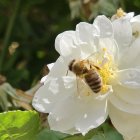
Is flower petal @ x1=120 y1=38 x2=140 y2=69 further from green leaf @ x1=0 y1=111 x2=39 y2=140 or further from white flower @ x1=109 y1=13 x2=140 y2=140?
green leaf @ x1=0 y1=111 x2=39 y2=140

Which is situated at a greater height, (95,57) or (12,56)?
(95,57)

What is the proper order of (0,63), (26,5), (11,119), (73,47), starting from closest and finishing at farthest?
(11,119), (73,47), (0,63), (26,5)

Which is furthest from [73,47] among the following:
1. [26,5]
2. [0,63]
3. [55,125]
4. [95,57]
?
[26,5]

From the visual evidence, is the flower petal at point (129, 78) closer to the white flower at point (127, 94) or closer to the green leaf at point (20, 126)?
the white flower at point (127, 94)

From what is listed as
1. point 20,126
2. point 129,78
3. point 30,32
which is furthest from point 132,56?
point 30,32

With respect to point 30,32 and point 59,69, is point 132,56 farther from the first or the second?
point 30,32

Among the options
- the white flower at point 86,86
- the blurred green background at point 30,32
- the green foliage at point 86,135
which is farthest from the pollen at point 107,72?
the blurred green background at point 30,32

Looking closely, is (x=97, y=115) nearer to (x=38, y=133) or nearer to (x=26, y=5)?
(x=38, y=133)
